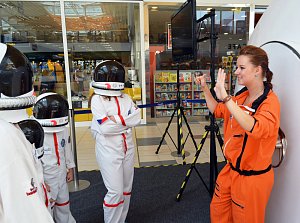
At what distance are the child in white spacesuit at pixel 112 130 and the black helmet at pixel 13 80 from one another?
3.63 ft

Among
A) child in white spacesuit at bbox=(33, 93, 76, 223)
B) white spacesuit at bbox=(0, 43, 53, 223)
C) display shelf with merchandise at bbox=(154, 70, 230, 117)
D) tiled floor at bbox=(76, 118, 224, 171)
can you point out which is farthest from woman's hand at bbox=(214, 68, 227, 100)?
display shelf with merchandise at bbox=(154, 70, 230, 117)

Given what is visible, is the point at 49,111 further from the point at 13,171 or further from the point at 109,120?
the point at 13,171

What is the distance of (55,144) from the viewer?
2043mm

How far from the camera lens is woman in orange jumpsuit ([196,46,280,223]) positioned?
142cm

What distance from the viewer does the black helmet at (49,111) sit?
1.95 m

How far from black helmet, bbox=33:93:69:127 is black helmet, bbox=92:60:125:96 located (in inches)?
13.5

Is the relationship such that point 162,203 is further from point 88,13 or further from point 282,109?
point 88,13

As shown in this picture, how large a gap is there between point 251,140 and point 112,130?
109cm

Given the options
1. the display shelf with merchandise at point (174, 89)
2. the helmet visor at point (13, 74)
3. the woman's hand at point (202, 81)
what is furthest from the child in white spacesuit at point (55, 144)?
the display shelf with merchandise at point (174, 89)

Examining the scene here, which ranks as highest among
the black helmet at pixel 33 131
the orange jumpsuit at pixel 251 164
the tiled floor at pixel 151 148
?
the black helmet at pixel 33 131

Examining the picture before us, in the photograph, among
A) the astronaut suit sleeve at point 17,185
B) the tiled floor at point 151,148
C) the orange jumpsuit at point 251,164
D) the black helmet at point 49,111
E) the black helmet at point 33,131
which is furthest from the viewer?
the tiled floor at point 151,148

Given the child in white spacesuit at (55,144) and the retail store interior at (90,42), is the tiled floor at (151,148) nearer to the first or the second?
the retail store interior at (90,42)

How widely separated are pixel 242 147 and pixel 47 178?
4.76 ft

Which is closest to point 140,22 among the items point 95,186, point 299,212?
point 95,186
